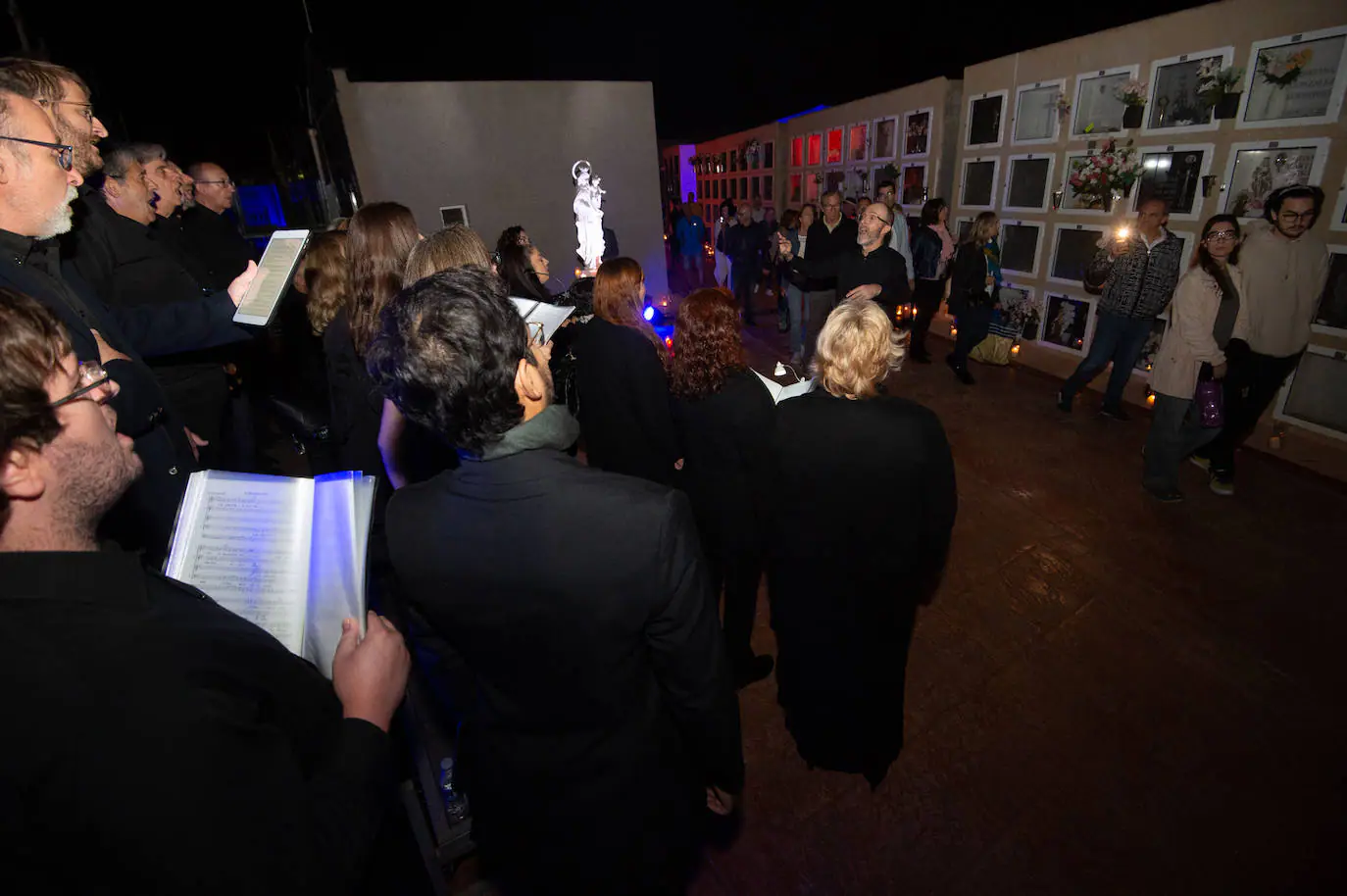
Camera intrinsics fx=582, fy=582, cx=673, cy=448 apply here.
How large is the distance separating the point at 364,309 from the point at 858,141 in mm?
9868

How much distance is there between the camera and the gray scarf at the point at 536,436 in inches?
46.2

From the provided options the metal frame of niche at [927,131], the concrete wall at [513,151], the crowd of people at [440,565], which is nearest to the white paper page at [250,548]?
the crowd of people at [440,565]

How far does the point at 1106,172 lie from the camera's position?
5.88 meters

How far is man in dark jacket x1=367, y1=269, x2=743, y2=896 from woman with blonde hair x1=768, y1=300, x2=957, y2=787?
79 cm

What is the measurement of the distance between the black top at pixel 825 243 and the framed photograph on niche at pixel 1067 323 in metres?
2.53

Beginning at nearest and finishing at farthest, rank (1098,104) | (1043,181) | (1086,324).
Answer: (1098,104) → (1086,324) → (1043,181)

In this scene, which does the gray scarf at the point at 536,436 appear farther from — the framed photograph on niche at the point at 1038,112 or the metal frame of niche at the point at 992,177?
the metal frame of niche at the point at 992,177

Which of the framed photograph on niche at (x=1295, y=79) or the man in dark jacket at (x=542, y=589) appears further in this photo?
the framed photograph on niche at (x=1295, y=79)

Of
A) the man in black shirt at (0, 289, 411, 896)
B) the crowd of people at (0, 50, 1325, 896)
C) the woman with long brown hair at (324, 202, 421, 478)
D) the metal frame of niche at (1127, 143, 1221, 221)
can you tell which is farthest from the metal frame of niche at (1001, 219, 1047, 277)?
the man in black shirt at (0, 289, 411, 896)

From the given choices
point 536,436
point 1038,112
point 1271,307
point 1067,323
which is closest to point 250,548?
point 536,436

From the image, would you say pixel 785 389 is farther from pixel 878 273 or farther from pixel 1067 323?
pixel 1067 323

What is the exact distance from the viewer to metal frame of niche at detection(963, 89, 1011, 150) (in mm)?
7004

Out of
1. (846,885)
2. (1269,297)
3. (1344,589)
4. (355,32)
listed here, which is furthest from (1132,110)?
(355,32)

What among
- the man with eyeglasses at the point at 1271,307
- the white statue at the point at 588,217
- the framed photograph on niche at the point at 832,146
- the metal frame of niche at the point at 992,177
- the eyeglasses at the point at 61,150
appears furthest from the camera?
the framed photograph on niche at the point at 832,146
